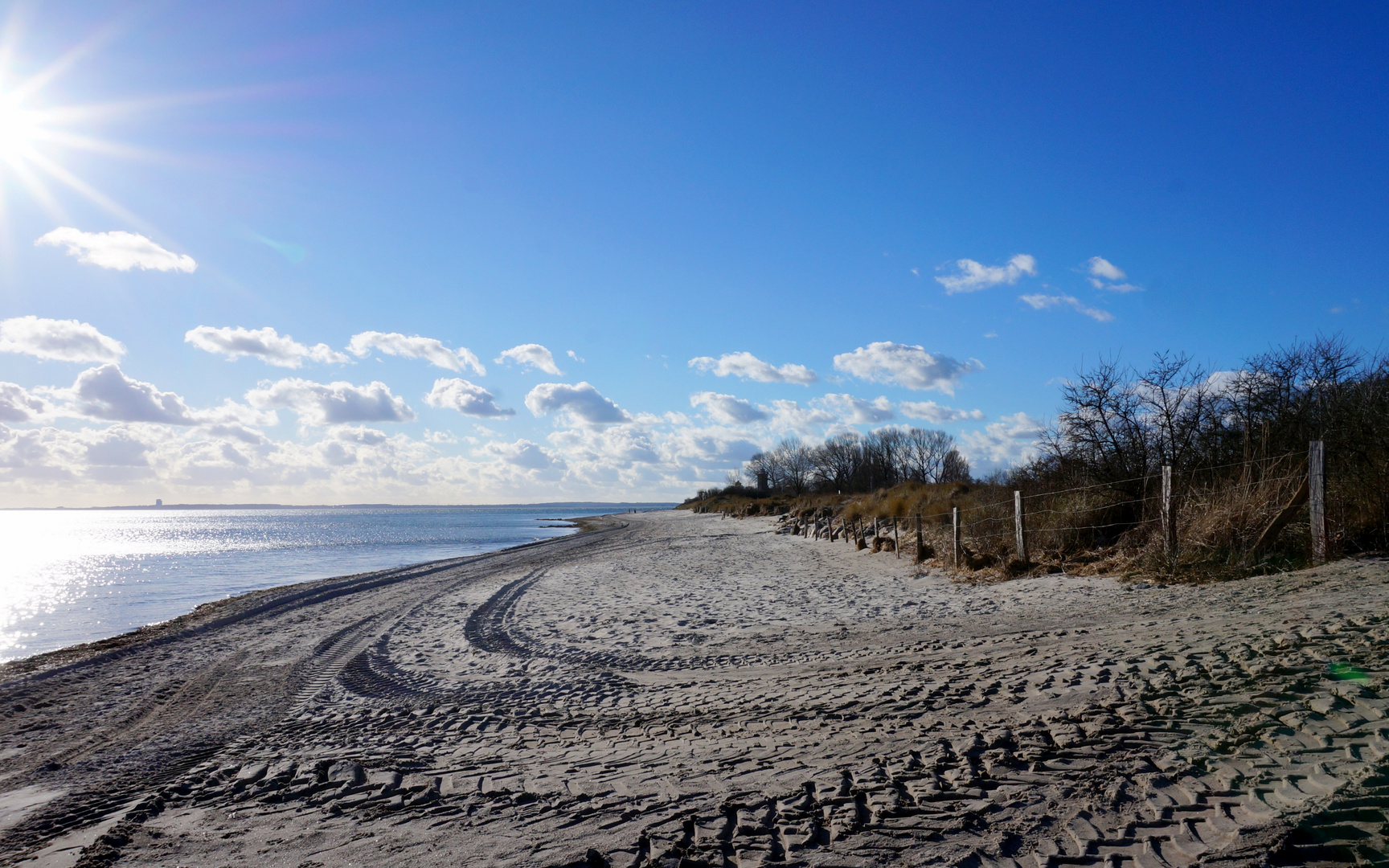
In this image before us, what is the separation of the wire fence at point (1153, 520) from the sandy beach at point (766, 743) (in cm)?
139

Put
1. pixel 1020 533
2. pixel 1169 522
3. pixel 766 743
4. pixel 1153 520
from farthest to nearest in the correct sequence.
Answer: pixel 1020 533 → pixel 1153 520 → pixel 1169 522 → pixel 766 743

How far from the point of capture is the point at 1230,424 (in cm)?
1647

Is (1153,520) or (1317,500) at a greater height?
(1317,500)

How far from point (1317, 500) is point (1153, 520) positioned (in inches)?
126

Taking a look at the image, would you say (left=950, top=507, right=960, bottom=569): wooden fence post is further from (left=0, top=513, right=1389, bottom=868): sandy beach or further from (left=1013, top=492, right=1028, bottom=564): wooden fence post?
(left=0, top=513, right=1389, bottom=868): sandy beach

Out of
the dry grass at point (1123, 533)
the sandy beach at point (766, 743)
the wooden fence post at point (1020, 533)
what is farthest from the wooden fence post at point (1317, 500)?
the wooden fence post at point (1020, 533)

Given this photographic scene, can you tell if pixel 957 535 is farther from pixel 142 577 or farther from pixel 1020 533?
pixel 142 577

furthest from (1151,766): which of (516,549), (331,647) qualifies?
(516,549)

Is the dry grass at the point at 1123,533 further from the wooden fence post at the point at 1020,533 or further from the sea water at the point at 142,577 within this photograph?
the sea water at the point at 142,577

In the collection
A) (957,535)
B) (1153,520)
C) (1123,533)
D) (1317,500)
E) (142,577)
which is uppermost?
(1317,500)

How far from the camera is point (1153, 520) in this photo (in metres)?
12.9

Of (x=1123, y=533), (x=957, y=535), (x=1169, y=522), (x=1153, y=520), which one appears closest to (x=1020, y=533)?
(x=957, y=535)

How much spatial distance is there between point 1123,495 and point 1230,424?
359cm

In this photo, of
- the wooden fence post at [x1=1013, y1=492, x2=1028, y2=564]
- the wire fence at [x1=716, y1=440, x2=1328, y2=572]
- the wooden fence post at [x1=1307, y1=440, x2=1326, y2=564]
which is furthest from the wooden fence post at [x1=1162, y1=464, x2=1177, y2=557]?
the wooden fence post at [x1=1013, y1=492, x2=1028, y2=564]
